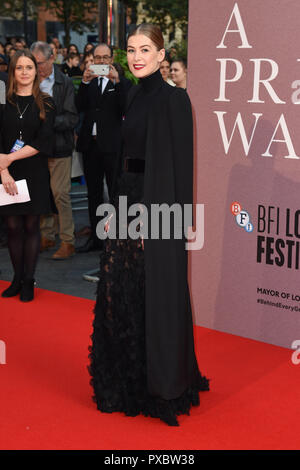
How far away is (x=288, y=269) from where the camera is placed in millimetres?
4809

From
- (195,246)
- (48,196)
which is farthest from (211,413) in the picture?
(48,196)

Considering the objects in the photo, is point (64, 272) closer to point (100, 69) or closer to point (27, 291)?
point (27, 291)

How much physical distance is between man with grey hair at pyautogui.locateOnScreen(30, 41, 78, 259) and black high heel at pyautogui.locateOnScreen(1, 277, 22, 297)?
4.16 ft

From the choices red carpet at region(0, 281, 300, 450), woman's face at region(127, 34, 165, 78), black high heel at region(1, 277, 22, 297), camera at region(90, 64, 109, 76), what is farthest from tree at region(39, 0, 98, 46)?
woman's face at region(127, 34, 165, 78)

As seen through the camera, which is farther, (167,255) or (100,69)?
(100,69)

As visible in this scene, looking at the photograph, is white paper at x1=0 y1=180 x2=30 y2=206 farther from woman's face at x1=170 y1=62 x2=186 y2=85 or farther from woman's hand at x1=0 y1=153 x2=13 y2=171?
woman's face at x1=170 y1=62 x2=186 y2=85

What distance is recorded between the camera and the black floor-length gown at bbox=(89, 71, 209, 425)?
3623 mm

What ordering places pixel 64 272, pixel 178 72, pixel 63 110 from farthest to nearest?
1. pixel 178 72
2. pixel 63 110
3. pixel 64 272

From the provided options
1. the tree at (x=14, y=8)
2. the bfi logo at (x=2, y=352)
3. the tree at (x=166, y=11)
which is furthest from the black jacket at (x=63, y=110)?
the tree at (x=14, y=8)

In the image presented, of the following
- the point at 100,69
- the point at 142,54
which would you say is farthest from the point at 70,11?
the point at 142,54

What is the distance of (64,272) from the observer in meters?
6.88

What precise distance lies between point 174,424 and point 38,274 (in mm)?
3420

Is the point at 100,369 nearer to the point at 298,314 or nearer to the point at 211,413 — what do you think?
the point at 211,413

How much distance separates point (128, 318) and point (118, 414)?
0.53 m
